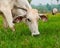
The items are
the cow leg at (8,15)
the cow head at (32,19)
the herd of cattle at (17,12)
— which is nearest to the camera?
the cow head at (32,19)

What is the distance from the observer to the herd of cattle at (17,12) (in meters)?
8.02

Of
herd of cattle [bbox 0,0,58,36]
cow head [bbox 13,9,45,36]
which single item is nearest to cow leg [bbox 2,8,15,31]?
herd of cattle [bbox 0,0,58,36]

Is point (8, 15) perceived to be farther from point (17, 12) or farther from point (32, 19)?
point (32, 19)

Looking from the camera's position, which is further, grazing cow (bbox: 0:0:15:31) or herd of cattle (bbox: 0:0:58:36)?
grazing cow (bbox: 0:0:15:31)

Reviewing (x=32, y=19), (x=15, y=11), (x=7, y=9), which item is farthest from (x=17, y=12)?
(x=32, y=19)

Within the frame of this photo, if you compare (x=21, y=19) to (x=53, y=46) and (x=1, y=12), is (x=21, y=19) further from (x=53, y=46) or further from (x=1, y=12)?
(x=53, y=46)

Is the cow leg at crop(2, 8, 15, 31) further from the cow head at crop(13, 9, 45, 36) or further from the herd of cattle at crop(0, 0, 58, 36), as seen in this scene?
the cow head at crop(13, 9, 45, 36)

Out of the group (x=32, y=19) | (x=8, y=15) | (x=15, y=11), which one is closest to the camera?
(x=32, y=19)

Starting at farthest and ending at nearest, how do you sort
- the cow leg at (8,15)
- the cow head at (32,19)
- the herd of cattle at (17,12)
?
the cow leg at (8,15), the herd of cattle at (17,12), the cow head at (32,19)

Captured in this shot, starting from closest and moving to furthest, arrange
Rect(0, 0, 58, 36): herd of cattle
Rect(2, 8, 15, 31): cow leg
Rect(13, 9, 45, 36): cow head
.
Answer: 1. Rect(13, 9, 45, 36): cow head
2. Rect(0, 0, 58, 36): herd of cattle
3. Rect(2, 8, 15, 31): cow leg

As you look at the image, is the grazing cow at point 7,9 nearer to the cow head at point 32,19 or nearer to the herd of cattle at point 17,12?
the herd of cattle at point 17,12

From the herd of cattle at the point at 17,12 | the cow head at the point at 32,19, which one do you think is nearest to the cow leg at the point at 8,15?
the herd of cattle at the point at 17,12

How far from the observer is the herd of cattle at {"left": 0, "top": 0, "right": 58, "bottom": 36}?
8020mm

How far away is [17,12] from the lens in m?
9.26
